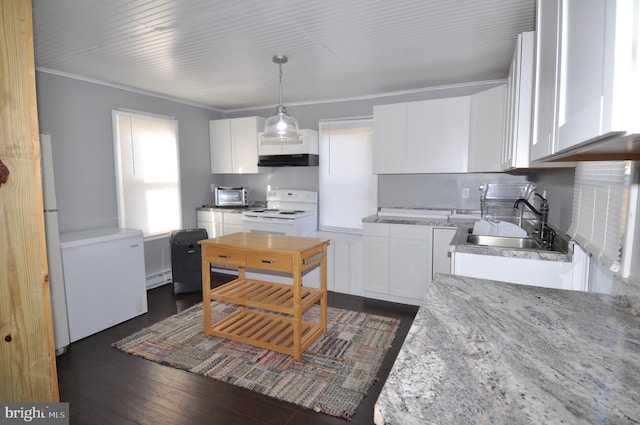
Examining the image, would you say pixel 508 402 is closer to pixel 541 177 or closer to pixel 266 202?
pixel 541 177

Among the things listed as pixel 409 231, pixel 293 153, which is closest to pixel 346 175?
pixel 293 153

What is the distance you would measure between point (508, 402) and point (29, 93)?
4.51ft

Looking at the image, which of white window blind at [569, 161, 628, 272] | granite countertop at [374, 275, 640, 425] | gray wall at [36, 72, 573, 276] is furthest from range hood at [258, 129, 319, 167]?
granite countertop at [374, 275, 640, 425]

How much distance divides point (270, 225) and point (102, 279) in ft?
5.92

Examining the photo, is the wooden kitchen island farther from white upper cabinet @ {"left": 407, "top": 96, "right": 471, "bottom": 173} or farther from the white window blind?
the white window blind

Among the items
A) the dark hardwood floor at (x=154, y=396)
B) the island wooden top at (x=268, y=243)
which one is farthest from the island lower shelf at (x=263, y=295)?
the dark hardwood floor at (x=154, y=396)

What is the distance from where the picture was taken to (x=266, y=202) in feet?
16.0

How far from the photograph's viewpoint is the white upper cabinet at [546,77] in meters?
0.90

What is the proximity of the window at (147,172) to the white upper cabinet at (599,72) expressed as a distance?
4.12 metres

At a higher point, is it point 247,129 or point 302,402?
point 247,129

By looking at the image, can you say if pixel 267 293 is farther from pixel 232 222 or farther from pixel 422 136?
pixel 422 136

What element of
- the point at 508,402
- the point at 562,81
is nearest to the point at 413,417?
the point at 508,402

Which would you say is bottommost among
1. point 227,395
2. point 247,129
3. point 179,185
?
point 227,395

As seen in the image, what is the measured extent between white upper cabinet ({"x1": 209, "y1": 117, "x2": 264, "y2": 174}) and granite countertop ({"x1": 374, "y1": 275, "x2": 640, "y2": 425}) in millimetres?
3836
